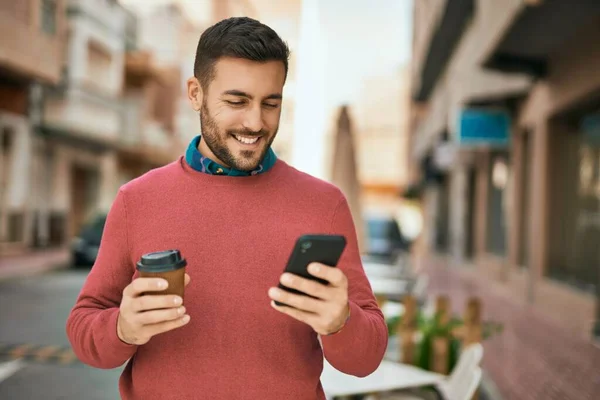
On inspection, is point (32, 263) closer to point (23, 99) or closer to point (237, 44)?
point (23, 99)

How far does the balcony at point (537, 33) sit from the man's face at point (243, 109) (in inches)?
256

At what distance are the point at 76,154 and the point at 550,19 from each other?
2006 centimetres

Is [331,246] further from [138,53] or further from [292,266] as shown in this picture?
[138,53]

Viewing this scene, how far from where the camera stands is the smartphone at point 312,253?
1173 mm

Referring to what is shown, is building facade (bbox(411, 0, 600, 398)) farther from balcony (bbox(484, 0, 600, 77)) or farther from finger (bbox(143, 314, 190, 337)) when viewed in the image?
finger (bbox(143, 314, 190, 337))

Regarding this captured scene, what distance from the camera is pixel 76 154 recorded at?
24625 millimetres

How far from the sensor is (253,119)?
146 centimetres

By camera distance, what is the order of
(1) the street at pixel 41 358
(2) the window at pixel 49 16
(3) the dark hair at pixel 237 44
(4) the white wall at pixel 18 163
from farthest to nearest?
(4) the white wall at pixel 18 163, (2) the window at pixel 49 16, (1) the street at pixel 41 358, (3) the dark hair at pixel 237 44

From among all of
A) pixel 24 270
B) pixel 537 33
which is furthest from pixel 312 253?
pixel 24 270

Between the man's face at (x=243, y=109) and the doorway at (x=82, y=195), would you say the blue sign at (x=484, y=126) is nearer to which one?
the man's face at (x=243, y=109)

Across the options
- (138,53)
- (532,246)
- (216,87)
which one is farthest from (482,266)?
(138,53)

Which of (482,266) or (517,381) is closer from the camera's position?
(517,381)

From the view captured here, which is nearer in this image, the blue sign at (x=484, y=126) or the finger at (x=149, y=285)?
the finger at (x=149, y=285)

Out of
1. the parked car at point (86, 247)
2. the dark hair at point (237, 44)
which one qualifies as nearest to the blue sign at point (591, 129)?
the dark hair at point (237, 44)
